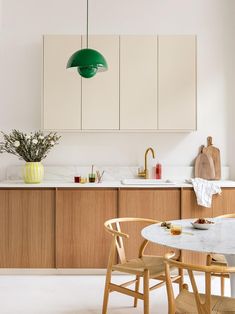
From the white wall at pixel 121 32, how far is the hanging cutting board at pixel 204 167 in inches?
4.5

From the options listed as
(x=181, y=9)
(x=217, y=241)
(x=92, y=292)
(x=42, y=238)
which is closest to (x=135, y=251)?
(x=92, y=292)

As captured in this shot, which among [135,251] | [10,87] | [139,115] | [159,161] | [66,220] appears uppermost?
[10,87]

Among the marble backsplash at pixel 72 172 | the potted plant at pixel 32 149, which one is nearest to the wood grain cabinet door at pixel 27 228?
the potted plant at pixel 32 149

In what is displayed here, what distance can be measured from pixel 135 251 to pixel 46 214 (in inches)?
37.1

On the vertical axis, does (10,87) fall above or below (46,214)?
above

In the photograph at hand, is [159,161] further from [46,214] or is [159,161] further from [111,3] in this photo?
[111,3]

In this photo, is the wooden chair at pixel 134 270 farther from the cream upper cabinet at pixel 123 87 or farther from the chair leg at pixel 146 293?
the cream upper cabinet at pixel 123 87

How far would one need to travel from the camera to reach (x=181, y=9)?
495cm

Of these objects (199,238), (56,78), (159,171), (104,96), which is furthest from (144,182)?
(199,238)

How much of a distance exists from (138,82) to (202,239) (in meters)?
2.42

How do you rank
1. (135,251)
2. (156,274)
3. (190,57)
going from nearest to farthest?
(156,274)
(135,251)
(190,57)

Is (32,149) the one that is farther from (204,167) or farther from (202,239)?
(202,239)

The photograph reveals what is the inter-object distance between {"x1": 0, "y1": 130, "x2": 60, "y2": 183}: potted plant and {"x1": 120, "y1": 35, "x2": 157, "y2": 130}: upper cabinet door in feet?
2.74

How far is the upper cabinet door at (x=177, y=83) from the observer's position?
14.9 feet
